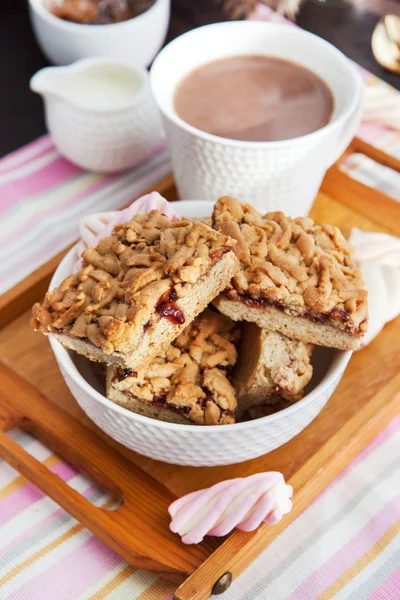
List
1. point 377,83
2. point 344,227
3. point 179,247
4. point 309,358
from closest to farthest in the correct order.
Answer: point 179,247 → point 309,358 → point 344,227 → point 377,83

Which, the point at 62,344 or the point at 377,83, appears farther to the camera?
the point at 377,83

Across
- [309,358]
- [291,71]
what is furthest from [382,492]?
[291,71]

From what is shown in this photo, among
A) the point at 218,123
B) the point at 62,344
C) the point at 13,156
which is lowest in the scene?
A: the point at 13,156

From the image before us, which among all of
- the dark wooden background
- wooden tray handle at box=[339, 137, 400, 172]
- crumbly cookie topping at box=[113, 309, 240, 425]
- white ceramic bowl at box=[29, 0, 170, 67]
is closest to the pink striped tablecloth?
crumbly cookie topping at box=[113, 309, 240, 425]

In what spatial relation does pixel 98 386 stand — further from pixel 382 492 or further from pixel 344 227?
pixel 344 227

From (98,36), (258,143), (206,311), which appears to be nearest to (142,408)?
(206,311)

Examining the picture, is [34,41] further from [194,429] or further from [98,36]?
[194,429]
